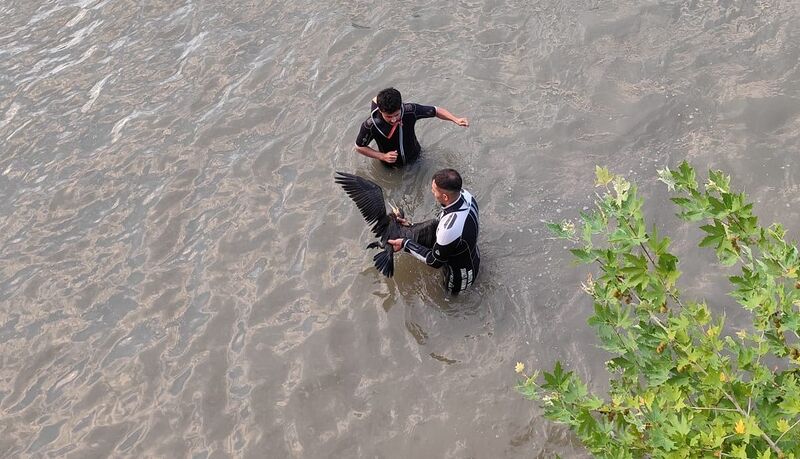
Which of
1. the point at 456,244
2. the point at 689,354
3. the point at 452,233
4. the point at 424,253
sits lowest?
the point at 424,253

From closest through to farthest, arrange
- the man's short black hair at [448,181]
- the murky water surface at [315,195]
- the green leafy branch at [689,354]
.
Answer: the green leafy branch at [689,354], the man's short black hair at [448,181], the murky water surface at [315,195]

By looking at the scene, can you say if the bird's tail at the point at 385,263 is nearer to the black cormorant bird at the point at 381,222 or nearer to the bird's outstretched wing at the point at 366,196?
the black cormorant bird at the point at 381,222

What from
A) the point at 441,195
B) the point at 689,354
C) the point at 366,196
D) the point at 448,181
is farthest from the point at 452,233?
the point at 689,354

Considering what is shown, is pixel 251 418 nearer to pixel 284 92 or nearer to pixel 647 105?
pixel 284 92

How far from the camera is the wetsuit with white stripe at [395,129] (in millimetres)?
7582

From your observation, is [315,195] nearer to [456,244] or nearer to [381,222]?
[381,222]

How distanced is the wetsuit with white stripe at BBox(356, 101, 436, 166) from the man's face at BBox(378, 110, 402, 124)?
2.6 inches

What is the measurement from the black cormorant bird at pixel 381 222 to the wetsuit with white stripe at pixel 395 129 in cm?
126

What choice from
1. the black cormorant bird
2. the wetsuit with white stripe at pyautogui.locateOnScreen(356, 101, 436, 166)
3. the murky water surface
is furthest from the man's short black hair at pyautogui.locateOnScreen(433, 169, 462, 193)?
the wetsuit with white stripe at pyautogui.locateOnScreen(356, 101, 436, 166)

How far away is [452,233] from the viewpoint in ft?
20.3

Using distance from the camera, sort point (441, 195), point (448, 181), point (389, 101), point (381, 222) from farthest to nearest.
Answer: point (389, 101)
point (381, 222)
point (441, 195)
point (448, 181)

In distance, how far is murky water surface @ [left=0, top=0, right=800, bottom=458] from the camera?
6164 millimetres

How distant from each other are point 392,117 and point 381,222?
143cm

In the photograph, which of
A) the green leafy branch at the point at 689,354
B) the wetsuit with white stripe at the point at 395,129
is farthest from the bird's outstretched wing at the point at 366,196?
the green leafy branch at the point at 689,354
